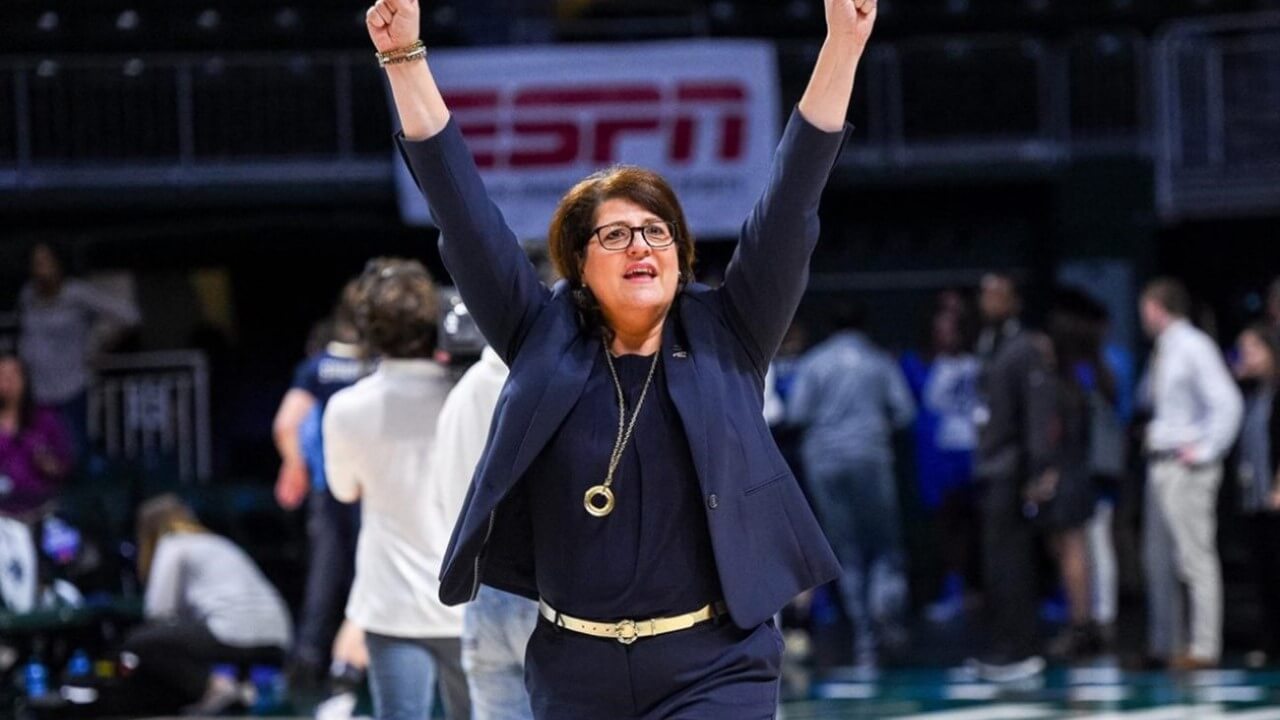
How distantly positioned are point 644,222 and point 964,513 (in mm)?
10351

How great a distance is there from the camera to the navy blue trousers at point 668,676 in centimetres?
372

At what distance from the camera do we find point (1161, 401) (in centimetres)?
1079

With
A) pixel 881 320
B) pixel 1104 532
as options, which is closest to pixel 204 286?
pixel 881 320

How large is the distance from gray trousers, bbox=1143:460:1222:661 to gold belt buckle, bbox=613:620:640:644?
7477mm

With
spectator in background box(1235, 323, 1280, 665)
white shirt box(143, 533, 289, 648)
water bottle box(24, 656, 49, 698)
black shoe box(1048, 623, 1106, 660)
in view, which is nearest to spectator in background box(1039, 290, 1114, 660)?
black shoe box(1048, 623, 1106, 660)

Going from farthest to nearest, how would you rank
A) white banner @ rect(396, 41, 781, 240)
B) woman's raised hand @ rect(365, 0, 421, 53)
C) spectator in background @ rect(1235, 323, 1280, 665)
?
white banner @ rect(396, 41, 781, 240) < spectator in background @ rect(1235, 323, 1280, 665) < woman's raised hand @ rect(365, 0, 421, 53)

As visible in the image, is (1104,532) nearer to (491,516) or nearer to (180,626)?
(180,626)

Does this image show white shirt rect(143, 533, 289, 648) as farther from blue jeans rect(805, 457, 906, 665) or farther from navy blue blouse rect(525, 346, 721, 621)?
navy blue blouse rect(525, 346, 721, 621)

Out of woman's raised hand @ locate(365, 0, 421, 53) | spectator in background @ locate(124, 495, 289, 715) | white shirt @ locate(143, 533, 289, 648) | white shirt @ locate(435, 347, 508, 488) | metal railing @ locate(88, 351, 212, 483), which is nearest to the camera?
woman's raised hand @ locate(365, 0, 421, 53)

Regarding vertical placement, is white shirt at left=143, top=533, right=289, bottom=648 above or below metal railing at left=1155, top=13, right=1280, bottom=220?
below

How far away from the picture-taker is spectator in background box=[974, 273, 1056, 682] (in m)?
10.7

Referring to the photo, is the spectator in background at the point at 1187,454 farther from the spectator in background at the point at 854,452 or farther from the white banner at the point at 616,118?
the white banner at the point at 616,118

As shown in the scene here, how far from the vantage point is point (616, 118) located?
14281 mm

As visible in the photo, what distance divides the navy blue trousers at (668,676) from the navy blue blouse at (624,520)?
6cm
